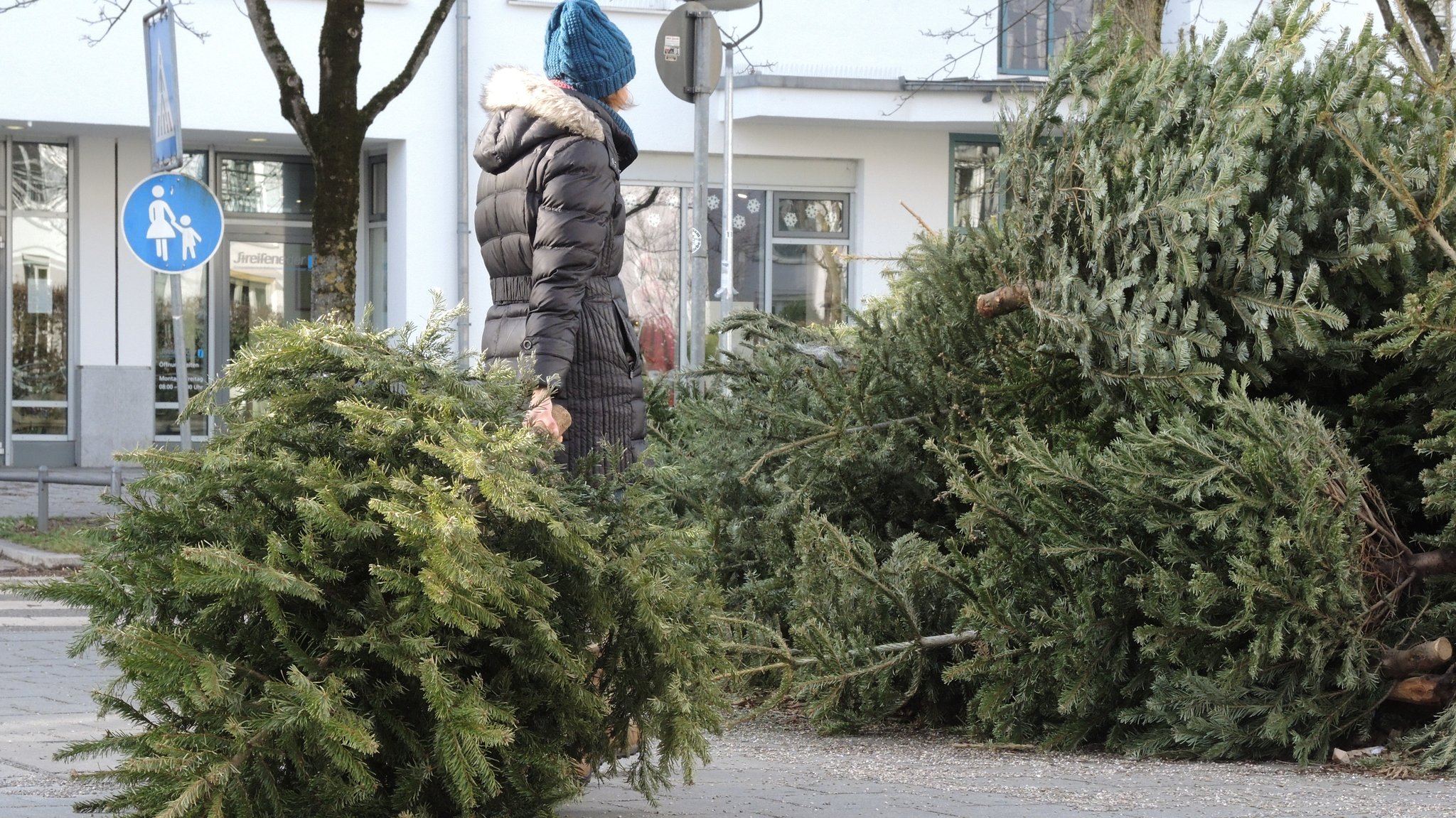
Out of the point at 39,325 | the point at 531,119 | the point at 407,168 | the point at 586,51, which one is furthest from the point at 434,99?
the point at 531,119

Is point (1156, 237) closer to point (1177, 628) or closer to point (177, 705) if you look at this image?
point (1177, 628)

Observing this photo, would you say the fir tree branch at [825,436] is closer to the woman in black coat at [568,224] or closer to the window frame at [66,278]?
the woman in black coat at [568,224]

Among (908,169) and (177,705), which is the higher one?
(908,169)

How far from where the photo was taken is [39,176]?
18.9m

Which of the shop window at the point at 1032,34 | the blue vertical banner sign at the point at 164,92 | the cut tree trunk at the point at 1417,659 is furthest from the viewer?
the shop window at the point at 1032,34

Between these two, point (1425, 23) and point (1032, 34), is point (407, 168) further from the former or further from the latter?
point (1425, 23)

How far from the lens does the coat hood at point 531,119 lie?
4680mm

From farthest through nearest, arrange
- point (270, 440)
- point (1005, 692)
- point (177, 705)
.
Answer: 1. point (1005, 692)
2. point (270, 440)
3. point (177, 705)

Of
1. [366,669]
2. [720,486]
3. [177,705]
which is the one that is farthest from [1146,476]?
[177,705]

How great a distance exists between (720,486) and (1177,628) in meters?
2.28

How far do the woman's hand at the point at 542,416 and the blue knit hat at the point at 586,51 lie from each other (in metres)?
1.20

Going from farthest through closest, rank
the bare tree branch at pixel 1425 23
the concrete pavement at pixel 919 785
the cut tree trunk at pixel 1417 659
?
the bare tree branch at pixel 1425 23, the cut tree trunk at pixel 1417 659, the concrete pavement at pixel 919 785

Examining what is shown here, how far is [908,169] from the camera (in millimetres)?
20859

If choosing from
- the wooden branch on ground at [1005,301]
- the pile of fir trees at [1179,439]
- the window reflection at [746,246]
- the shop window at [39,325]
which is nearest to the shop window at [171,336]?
the shop window at [39,325]
